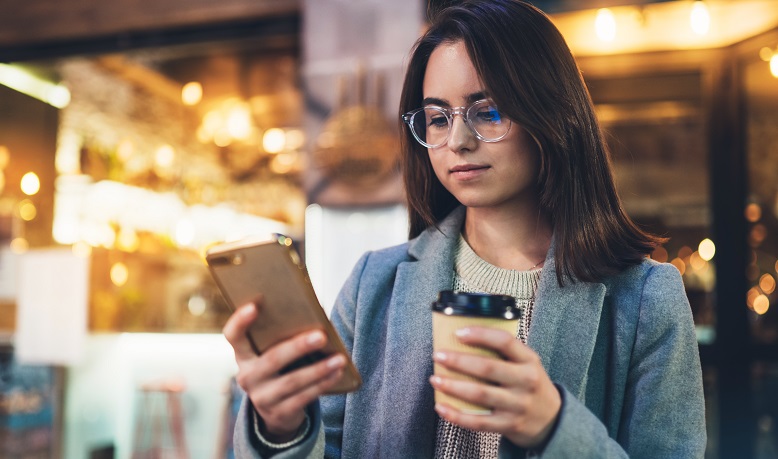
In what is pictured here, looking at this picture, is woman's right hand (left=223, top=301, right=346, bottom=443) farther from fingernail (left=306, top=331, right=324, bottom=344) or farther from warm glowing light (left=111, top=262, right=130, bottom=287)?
warm glowing light (left=111, top=262, right=130, bottom=287)

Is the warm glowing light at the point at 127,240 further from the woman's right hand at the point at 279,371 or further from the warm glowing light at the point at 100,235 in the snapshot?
the woman's right hand at the point at 279,371

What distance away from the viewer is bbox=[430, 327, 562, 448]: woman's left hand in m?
0.77

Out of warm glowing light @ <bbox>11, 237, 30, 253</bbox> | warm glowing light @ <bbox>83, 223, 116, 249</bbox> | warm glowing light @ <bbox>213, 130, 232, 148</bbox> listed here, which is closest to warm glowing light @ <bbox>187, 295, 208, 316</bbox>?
warm glowing light @ <bbox>83, 223, 116, 249</bbox>

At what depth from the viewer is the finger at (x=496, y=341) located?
78 cm

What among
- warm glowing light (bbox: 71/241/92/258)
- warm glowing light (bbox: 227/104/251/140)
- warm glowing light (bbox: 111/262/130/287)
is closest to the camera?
warm glowing light (bbox: 71/241/92/258)

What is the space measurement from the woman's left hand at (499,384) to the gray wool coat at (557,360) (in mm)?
127

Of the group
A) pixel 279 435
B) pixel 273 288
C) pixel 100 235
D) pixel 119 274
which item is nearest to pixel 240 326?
pixel 273 288

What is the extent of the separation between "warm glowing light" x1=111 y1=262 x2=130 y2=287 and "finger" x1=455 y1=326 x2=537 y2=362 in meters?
5.84

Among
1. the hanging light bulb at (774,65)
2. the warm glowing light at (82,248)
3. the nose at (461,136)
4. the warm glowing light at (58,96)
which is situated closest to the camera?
the nose at (461,136)

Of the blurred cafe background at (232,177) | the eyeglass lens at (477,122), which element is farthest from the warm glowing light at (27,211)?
the eyeglass lens at (477,122)

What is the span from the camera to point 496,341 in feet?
2.55

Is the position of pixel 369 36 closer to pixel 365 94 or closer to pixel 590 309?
pixel 365 94

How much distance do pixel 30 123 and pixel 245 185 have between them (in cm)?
227

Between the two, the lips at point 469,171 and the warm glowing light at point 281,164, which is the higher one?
the warm glowing light at point 281,164
